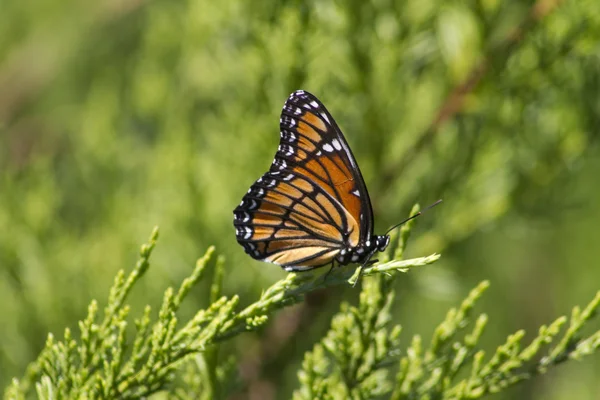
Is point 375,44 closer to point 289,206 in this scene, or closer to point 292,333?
point 289,206

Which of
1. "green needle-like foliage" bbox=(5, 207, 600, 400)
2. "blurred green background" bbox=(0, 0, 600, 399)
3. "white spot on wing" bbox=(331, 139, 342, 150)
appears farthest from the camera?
"blurred green background" bbox=(0, 0, 600, 399)

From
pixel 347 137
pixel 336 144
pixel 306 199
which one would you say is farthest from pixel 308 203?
pixel 347 137

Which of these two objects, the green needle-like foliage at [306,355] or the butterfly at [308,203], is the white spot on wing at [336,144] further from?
the green needle-like foliage at [306,355]

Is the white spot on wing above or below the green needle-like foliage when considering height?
above

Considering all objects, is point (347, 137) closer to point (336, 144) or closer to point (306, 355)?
point (336, 144)

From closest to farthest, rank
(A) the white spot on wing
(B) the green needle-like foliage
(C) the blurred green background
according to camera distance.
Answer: (B) the green needle-like foliage
(A) the white spot on wing
(C) the blurred green background

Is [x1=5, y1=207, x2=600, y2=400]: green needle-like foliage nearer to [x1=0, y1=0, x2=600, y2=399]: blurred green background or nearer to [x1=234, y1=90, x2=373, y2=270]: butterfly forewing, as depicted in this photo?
[x1=234, y1=90, x2=373, y2=270]: butterfly forewing

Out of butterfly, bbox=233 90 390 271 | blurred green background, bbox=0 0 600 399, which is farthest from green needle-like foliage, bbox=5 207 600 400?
blurred green background, bbox=0 0 600 399

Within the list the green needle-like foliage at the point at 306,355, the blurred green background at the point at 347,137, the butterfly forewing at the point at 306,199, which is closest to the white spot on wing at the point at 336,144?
the butterfly forewing at the point at 306,199
